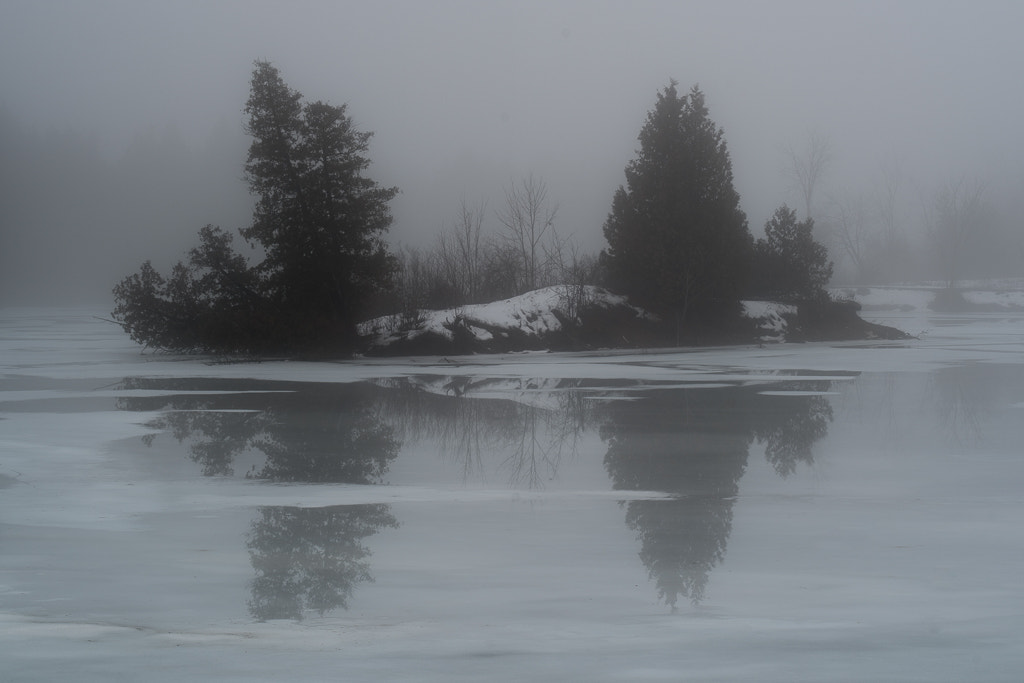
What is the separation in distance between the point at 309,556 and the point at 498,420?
799cm

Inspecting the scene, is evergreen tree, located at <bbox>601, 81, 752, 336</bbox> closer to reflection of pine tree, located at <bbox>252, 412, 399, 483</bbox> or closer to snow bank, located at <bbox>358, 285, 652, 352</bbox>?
snow bank, located at <bbox>358, 285, 652, 352</bbox>

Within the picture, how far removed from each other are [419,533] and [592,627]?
2656 mm

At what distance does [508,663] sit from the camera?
521cm

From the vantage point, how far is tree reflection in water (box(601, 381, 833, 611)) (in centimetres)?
743

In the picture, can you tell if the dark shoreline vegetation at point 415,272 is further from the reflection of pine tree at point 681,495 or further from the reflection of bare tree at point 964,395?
the reflection of pine tree at point 681,495

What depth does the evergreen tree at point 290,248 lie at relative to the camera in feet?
103

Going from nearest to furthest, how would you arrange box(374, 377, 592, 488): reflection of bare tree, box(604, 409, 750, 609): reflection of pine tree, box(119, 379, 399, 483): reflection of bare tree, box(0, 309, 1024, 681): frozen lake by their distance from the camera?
1. box(0, 309, 1024, 681): frozen lake
2. box(604, 409, 750, 609): reflection of pine tree
3. box(119, 379, 399, 483): reflection of bare tree
4. box(374, 377, 592, 488): reflection of bare tree

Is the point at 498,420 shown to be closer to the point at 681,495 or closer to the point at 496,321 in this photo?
the point at 681,495

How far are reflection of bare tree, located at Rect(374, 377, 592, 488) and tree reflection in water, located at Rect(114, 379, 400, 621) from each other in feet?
2.09

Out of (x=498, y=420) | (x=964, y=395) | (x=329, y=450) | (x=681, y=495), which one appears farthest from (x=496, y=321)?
(x=681, y=495)

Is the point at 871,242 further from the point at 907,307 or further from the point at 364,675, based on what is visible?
the point at 364,675

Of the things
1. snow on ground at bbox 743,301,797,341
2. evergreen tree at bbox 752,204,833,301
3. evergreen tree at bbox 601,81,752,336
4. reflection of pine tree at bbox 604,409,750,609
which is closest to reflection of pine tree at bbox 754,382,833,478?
reflection of pine tree at bbox 604,409,750,609

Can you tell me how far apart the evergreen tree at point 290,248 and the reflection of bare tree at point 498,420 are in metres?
10.2

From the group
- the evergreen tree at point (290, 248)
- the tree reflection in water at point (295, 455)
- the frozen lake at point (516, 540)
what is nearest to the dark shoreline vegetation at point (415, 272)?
the evergreen tree at point (290, 248)
